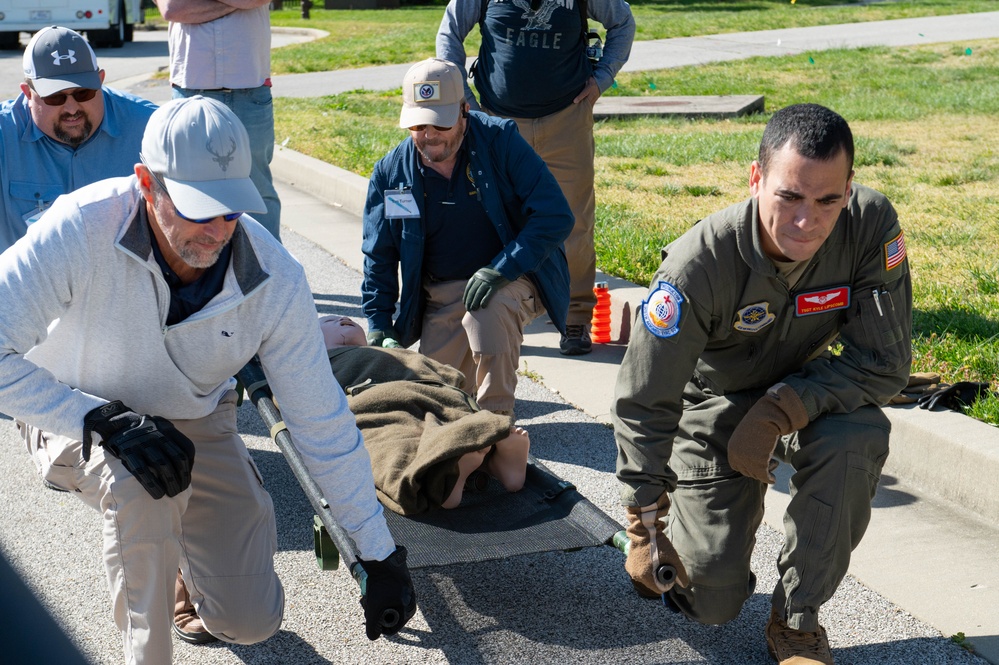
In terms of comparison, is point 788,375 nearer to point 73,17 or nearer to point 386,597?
point 386,597

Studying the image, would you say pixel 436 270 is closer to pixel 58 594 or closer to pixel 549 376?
pixel 549 376

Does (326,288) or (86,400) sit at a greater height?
(86,400)

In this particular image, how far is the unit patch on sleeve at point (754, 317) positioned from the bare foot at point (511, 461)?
2.74 feet

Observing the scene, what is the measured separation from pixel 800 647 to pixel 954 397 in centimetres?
175

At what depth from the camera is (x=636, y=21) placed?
25.3m

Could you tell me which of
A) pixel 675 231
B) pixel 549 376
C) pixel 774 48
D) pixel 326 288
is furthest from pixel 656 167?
pixel 774 48

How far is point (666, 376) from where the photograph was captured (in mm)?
3049

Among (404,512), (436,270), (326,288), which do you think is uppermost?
(436,270)

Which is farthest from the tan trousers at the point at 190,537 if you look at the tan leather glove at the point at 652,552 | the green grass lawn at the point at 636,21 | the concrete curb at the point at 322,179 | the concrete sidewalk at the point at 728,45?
the green grass lawn at the point at 636,21

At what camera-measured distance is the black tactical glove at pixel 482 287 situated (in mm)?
4426

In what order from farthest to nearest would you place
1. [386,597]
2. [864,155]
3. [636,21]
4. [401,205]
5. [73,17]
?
1. [636,21]
2. [73,17]
3. [864,155]
4. [401,205]
5. [386,597]

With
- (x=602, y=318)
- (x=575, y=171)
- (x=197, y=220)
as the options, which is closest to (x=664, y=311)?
(x=197, y=220)

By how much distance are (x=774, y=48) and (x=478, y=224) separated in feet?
54.4

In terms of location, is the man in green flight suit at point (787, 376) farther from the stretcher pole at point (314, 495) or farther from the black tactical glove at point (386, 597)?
the stretcher pole at point (314, 495)
